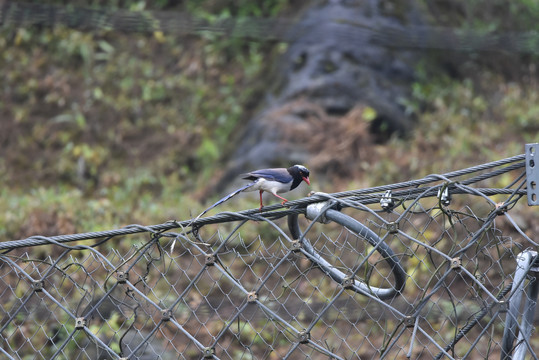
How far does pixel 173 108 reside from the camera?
9.70m

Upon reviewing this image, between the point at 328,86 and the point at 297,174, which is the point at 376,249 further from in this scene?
the point at 328,86

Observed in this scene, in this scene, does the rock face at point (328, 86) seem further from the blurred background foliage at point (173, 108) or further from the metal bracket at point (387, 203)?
the metal bracket at point (387, 203)

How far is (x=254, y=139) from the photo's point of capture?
8.20 meters

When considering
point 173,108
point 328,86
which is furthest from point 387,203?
point 173,108

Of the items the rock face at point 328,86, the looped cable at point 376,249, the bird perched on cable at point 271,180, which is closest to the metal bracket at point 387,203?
the looped cable at point 376,249

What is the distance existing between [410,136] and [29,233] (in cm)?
443

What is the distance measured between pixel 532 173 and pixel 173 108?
307 inches

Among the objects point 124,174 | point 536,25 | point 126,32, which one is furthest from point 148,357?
point 536,25

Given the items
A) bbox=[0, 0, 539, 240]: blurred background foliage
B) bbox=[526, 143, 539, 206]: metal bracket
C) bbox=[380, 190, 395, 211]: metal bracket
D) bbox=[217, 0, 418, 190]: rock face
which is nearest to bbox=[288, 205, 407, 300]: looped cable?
bbox=[380, 190, 395, 211]: metal bracket

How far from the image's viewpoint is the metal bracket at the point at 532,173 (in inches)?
89.6

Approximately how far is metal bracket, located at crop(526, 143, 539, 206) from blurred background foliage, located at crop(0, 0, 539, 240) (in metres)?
5.01

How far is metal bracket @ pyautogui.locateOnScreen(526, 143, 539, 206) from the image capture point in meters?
2.28

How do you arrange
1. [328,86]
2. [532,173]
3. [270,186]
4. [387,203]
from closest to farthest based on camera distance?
[532,173] < [387,203] < [270,186] < [328,86]

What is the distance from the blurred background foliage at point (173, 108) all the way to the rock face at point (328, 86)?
271mm
